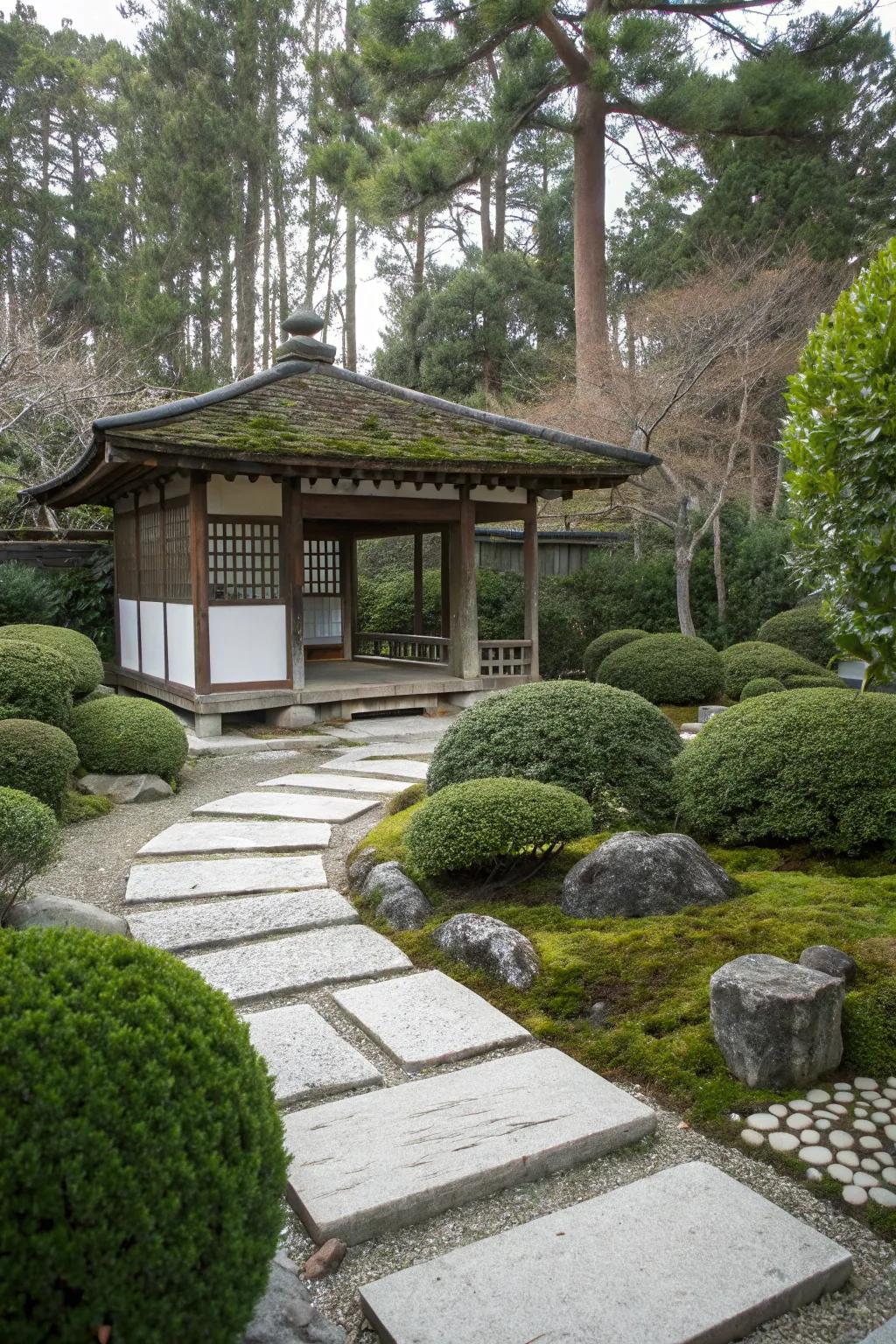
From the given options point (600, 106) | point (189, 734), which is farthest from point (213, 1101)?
point (600, 106)

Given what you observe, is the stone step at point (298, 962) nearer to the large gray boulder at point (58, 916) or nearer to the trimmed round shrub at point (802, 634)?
the large gray boulder at point (58, 916)

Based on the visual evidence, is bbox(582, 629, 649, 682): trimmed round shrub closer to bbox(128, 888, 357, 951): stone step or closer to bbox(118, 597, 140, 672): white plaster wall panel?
bbox(118, 597, 140, 672): white plaster wall panel

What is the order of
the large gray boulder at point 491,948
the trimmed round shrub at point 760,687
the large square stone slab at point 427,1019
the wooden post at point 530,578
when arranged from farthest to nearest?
the wooden post at point 530,578
the trimmed round shrub at point 760,687
the large gray boulder at point 491,948
the large square stone slab at point 427,1019

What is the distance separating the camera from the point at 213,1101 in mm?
1599

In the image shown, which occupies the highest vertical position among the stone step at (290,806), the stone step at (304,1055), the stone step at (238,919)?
the stone step at (290,806)

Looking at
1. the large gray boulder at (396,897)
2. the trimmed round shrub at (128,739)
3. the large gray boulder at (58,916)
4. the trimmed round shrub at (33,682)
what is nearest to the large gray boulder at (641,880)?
the large gray boulder at (396,897)

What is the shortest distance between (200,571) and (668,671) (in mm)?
5335

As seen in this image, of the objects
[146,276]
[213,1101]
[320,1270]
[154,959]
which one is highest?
[146,276]

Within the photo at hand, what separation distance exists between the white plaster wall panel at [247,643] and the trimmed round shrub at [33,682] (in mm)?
2724

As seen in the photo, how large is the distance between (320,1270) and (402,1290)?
0.72 ft

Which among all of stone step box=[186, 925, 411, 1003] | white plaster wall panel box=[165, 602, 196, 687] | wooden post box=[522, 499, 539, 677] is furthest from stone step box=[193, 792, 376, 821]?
wooden post box=[522, 499, 539, 677]

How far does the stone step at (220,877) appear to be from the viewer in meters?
4.62

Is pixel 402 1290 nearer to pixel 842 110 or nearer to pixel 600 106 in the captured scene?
pixel 600 106

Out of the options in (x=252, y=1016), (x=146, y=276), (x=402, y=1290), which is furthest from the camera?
(x=146, y=276)
